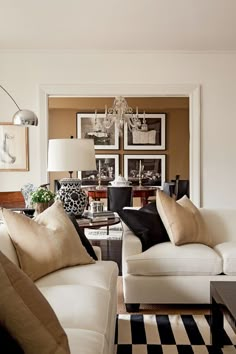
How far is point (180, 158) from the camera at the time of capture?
862 cm

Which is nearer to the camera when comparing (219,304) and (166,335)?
(219,304)

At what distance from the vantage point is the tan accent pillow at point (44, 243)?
7.82ft

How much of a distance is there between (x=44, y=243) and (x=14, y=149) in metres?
2.83

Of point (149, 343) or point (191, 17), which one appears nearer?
point (149, 343)

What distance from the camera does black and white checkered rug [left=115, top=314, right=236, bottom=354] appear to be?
2.38m

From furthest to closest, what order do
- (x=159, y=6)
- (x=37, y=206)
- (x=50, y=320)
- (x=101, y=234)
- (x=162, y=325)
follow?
(x=101, y=234)
(x=159, y=6)
(x=37, y=206)
(x=162, y=325)
(x=50, y=320)

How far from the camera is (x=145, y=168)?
27.9 ft

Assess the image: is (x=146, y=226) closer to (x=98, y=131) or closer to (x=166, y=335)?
(x=166, y=335)

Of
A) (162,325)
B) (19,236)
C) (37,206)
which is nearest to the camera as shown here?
(19,236)

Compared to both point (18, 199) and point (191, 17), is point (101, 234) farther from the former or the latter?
point (191, 17)

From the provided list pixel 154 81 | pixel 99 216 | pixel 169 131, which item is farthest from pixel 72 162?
pixel 169 131

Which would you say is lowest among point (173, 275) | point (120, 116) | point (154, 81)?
point (173, 275)

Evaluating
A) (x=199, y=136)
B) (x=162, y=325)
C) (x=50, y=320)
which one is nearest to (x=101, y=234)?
(x=199, y=136)

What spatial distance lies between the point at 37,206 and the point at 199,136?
2601 mm
